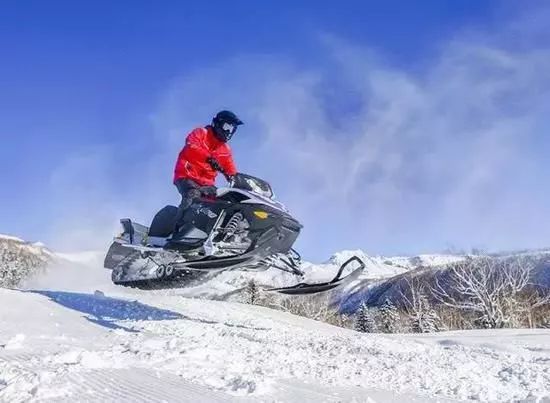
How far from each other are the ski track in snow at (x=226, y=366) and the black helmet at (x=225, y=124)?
2572 millimetres

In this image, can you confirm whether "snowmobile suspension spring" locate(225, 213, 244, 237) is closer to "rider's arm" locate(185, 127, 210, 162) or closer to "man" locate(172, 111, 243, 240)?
"man" locate(172, 111, 243, 240)

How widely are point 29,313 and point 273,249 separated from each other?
330 centimetres

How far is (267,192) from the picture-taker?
7602 millimetres

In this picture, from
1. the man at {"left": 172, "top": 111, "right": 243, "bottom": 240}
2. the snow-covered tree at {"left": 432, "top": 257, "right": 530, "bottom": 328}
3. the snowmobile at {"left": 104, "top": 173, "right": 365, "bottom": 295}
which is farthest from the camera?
the snow-covered tree at {"left": 432, "top": 257, "right": 530, "bottom": 328}

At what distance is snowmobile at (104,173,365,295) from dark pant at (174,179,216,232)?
3.4 inches

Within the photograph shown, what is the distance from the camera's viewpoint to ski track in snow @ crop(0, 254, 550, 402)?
3617 millimetres

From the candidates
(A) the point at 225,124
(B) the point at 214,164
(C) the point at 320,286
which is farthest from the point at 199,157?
(C) the point at 320,286

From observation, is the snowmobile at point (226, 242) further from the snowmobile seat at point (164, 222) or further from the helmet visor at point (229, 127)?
the helmet visor at point (229, 127)

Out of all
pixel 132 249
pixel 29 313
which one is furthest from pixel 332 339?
pixel 29 313

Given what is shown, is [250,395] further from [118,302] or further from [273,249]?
[118,302]

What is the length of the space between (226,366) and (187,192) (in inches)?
148

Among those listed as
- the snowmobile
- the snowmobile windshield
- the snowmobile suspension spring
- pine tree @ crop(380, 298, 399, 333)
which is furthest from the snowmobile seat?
pine tree @ crop(380, 298, 399, 333)

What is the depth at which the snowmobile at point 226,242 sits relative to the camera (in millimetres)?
7168

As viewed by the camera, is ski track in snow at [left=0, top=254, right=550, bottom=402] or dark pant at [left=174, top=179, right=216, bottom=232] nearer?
→ ski track in snow at [left=0, top=254, right=550, bottom=402]
